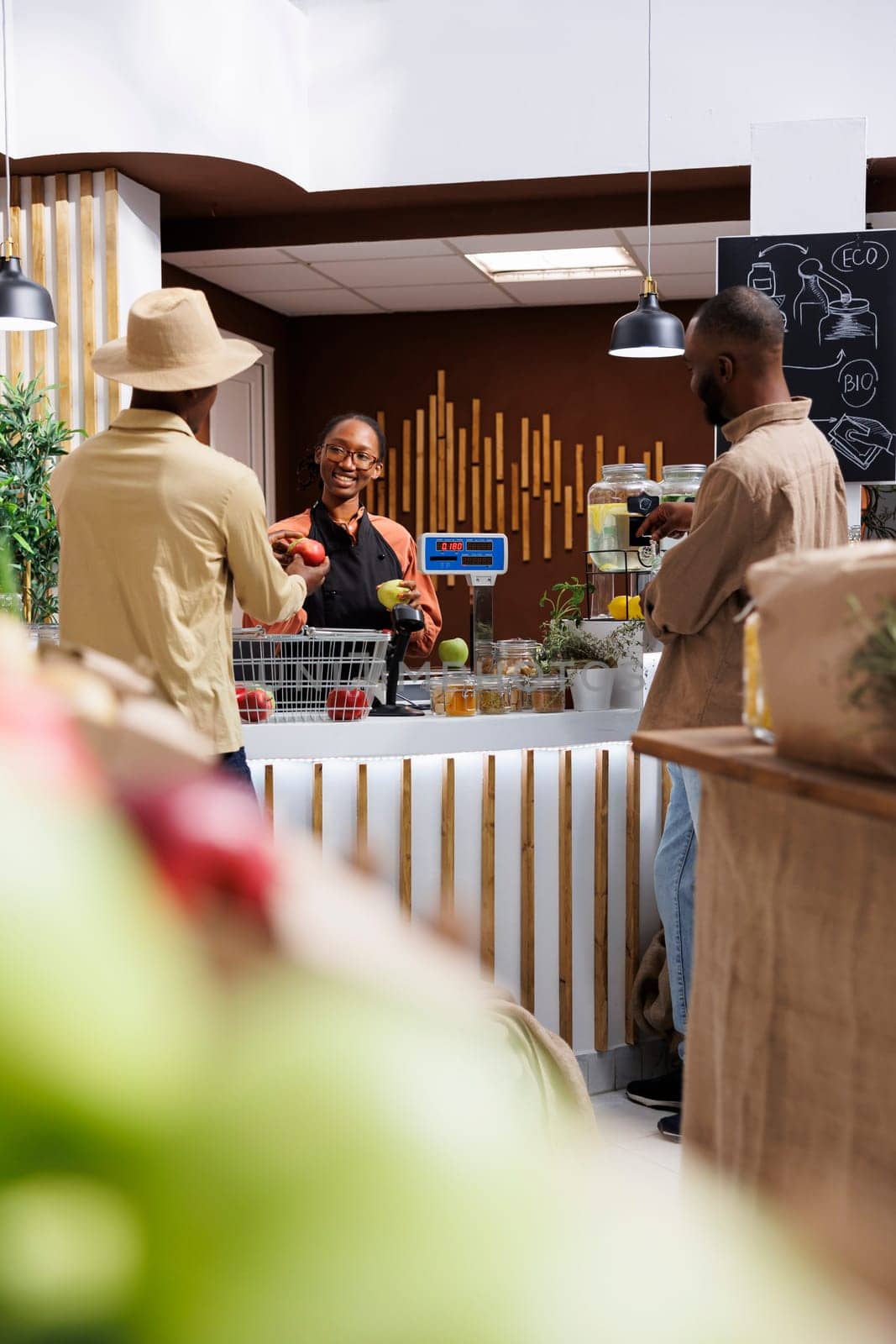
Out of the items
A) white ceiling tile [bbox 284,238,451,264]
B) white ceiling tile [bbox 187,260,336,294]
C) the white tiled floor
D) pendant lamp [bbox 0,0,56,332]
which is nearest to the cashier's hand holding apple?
the white tiled floor

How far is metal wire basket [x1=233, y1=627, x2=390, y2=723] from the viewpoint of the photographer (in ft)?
9.75

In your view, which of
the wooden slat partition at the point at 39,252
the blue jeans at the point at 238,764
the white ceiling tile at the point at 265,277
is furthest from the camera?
the white ceiling tile at the point at 265,277

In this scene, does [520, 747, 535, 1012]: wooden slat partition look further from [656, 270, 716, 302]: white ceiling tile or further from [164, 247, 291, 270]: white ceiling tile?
[656, 270, 716, 302]: white ceiling tile

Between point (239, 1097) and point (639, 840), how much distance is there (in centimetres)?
326

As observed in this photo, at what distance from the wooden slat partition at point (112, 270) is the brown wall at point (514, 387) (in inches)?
110

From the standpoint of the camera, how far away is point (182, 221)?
671 centimetres

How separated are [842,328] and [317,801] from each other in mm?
2916

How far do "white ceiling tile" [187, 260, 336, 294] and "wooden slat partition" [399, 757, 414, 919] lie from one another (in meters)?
4.68

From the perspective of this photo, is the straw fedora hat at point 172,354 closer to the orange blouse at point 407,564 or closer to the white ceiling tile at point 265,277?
the orange blouse at point 407,564

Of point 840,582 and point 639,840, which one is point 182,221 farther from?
point 840,582

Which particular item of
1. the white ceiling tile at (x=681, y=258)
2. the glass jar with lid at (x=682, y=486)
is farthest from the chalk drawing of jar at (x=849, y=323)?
the white ceiling tile at (x=681, y=258)

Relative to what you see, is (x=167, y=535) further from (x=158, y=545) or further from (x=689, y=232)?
(x=689, y=232)

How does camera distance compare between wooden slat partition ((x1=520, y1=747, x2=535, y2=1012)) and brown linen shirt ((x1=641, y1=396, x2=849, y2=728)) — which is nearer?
brown linen shirt ((x1=641, y1=396, x2=849, y2=728))

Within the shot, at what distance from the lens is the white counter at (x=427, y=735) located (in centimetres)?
A: 301
